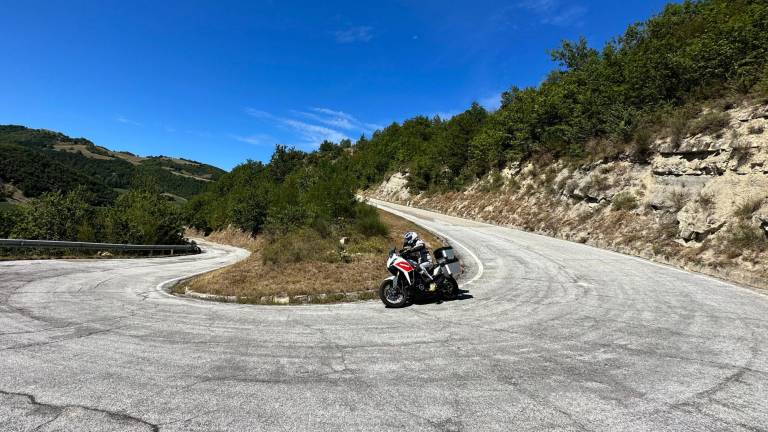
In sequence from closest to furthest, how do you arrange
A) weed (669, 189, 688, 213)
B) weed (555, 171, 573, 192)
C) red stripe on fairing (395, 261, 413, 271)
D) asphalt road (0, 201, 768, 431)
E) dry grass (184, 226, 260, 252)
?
asphalt road (0, 201, 768, 431) → red stripe on fairing (395, 261, 413, 271) → weed (669, 189, 688, 213) → weed (555, 171, 573, 192) → dry grass (184, 226, 260, 252)

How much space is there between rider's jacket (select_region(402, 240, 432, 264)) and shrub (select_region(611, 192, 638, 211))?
587 inches

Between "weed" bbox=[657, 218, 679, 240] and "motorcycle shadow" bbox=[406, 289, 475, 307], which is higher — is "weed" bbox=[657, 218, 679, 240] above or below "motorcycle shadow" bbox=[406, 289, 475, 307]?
above

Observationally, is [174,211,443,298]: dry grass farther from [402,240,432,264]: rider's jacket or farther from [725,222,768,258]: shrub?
[725,222,768,258]: shrub

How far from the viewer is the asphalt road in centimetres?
377

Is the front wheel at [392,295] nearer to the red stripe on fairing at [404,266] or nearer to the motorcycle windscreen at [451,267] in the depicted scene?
the red stripe on fairing at [404,266]

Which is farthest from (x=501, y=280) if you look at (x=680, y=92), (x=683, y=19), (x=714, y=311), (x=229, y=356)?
(x=683, y=19)

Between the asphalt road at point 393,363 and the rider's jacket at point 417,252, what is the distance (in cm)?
122

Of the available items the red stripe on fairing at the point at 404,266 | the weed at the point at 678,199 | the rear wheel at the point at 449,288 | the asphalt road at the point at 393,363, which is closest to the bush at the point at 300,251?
the asphalt road at the point at 393,363

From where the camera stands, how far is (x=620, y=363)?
523 centimetres

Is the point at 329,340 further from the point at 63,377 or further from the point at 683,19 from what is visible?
the point at 683,19

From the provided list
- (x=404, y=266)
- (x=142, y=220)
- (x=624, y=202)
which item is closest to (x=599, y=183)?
(x=624, y=202)

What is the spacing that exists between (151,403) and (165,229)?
33.8 metres

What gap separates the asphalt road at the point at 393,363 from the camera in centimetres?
377

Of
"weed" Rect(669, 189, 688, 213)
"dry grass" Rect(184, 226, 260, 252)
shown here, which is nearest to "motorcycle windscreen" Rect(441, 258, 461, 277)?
"weed" Rect(669, 189, 688, 213)
